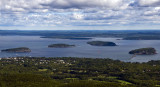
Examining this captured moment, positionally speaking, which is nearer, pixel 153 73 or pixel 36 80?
pixel 36 80

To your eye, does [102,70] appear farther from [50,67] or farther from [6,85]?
[6,85]

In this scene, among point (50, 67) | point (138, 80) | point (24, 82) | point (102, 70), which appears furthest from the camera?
point (50, 67)

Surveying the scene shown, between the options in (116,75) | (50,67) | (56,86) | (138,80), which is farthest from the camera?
(50,67)

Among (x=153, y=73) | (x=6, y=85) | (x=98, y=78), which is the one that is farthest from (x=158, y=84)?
(x=6, y=85)

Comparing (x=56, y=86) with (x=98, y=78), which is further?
(x=98, y=78)

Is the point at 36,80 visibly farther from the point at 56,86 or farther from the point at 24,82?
the point at 56,86

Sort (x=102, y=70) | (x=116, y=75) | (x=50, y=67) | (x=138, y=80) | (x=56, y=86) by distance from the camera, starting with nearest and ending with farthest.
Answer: (x=56, y=86) < (x=138, y=80) < (x=116, y=75) < (x=102, y=70) < (x=50, y=67)

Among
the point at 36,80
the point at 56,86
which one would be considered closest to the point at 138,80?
the point at 56,86

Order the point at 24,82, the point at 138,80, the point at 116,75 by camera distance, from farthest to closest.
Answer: the point at 116,75 → the point at 138,80 → the point at 24,82
